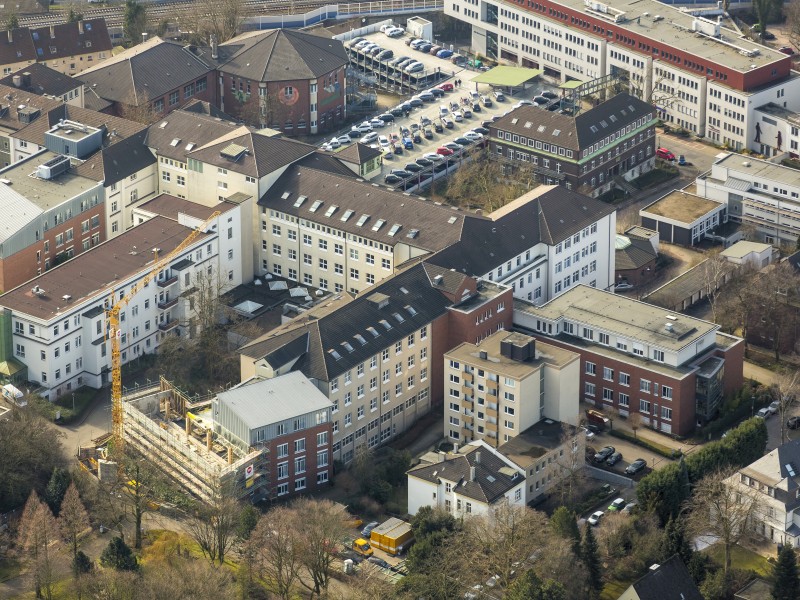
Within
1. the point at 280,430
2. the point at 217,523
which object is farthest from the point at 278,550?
the point at 280,430

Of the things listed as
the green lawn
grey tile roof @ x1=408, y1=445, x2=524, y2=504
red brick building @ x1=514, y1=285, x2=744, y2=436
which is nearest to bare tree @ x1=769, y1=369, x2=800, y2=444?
red brick building @ x1=514, y1=285, x2=744, y2=436

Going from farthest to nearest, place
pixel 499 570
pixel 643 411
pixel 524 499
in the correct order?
pixel 643 411
pixel 524 499
pixel 499 570

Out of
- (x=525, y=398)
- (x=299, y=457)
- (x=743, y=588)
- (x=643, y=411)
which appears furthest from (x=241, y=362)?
(x=743, y=588)

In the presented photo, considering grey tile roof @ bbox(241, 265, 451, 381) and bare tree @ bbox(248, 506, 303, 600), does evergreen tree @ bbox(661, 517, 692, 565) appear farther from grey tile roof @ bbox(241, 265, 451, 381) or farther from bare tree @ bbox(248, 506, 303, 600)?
grey tile roof @ bbox(241, 265, 451, 381)

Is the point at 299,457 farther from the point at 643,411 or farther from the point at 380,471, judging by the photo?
the point at 643,411

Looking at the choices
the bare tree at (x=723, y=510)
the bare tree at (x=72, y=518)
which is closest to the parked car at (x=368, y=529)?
the bare tree at (x=72, y=518)

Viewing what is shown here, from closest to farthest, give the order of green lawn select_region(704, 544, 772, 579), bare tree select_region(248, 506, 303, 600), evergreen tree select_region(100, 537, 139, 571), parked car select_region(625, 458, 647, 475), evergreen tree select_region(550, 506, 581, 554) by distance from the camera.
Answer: bare tree select_region(248, 506, 303, 600), evergreen tree select_region(100, 537, 139, 571), evergreen tree select_region(550, 506, 581, 554), green lawn select_region(704, 544, 772, 579), parked car select_region(625, 458, 647, 475)

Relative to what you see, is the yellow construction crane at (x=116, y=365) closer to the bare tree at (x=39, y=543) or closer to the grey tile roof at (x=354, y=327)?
the grey tile roof at (x=354, y=327)
